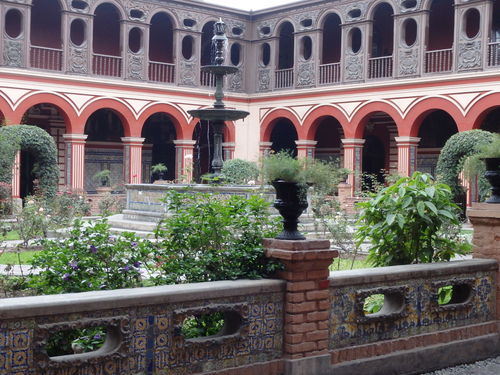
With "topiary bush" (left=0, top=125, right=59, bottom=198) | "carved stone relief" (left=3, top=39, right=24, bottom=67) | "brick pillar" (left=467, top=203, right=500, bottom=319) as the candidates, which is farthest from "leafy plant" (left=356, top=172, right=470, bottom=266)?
"carved stone relief" (left=3, top=39, right=24, bottom=67)

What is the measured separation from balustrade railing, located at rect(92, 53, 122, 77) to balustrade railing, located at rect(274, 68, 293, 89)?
5.51 m

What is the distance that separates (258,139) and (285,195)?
69.8 ft

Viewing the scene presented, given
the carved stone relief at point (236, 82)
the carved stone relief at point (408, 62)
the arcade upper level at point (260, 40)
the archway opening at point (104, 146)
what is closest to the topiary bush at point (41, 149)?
the arcade upper level at point (260, 40)

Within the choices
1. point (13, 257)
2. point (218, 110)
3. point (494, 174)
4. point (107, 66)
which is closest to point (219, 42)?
point (218, 110)

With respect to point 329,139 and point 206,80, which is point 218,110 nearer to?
point 206,80

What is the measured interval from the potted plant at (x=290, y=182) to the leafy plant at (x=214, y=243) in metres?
0.26

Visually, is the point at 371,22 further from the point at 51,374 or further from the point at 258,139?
the point at 51,374

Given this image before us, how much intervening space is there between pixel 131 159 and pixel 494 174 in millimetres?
17985

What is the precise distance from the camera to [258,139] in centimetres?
2633

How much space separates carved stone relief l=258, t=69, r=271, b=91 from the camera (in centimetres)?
2589

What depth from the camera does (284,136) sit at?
28.8 metres

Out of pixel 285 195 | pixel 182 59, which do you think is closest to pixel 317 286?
pixel 285 195

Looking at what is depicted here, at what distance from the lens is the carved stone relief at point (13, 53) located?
821 inches

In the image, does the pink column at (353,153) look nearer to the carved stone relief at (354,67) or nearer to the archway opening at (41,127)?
the carved stone relief at (354,67)
